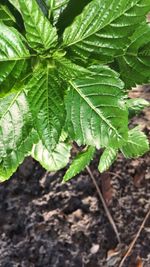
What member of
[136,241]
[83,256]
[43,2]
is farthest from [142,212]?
[43,2]

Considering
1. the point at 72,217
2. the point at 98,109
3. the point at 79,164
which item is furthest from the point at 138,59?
the point at 72,217

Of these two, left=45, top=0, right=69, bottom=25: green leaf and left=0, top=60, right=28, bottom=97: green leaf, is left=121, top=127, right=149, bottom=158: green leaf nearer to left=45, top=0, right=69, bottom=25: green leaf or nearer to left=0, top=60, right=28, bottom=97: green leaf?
left=45, top=0, right=69, bottom=25: green leaf

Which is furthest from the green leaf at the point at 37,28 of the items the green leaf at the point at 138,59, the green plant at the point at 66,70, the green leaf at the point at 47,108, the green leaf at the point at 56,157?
the green leaf at the point at 56,157

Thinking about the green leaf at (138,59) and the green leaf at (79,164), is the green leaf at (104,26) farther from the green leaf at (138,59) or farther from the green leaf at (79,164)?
the green leaf at (79,164)

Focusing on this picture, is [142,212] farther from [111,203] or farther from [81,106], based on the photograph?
[81,106]

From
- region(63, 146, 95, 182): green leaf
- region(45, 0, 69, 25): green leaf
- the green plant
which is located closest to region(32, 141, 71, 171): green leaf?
region(63, 146, 95, 182): green leaf
